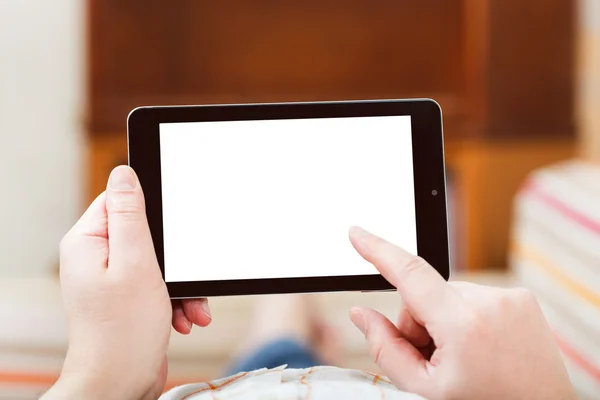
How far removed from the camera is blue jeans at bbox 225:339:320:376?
0.94m

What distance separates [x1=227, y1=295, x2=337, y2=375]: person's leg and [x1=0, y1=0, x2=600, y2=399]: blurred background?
0.13 metres

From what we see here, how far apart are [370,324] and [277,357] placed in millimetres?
443

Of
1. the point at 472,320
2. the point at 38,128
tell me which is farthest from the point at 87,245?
the point at 38,128

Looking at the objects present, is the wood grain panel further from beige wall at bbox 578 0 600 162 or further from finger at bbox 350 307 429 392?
finger at bbox 350 307 429 392

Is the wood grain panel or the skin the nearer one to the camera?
the skin

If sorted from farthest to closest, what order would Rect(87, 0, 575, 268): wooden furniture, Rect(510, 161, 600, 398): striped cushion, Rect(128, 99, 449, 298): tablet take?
Rect(87, 0, 575, 268): wooden furniture < Rect(510, 161, 600, 398): striped cushion < Rect(128, 99, 449, 298): tablet

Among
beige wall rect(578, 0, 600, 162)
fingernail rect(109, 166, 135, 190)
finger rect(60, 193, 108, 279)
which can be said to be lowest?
finger rect(60, 193, 108, 279)

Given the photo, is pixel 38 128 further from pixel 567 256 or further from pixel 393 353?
pixel 393 353

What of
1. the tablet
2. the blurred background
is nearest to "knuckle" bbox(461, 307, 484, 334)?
the tablet

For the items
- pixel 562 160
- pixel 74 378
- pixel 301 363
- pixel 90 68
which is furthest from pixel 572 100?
pixel 74 378

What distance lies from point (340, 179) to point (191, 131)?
0.14 meters

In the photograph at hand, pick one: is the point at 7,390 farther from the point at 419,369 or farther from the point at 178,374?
the point at 419,369

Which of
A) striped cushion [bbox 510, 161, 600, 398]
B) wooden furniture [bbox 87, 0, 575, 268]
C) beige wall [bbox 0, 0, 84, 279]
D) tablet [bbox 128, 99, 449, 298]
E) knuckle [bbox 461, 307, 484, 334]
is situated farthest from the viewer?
beige wall [bbox 0, 0, 84, 279]

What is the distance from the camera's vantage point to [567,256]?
117 cm
